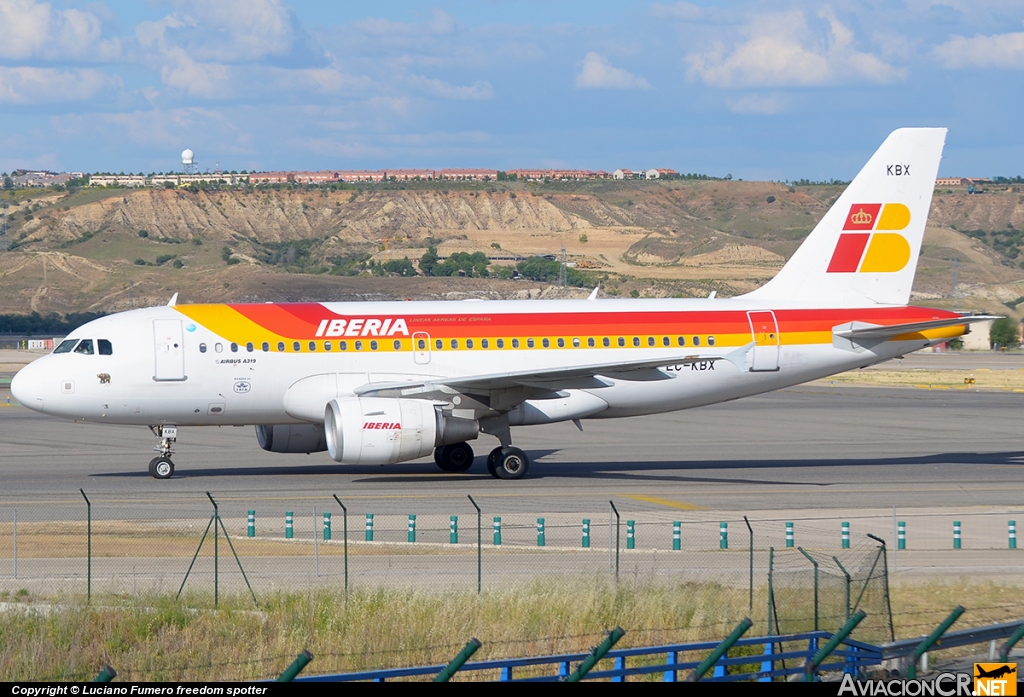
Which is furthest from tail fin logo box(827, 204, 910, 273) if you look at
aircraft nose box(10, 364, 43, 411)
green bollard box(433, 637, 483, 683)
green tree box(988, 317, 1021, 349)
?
green tree box(988, 317, 1021, 349)

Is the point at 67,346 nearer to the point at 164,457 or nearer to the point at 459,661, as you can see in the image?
the point at 164,457

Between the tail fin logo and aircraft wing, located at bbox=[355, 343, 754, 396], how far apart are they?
5164 millimetres

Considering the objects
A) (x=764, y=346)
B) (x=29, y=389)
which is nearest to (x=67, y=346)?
(x=29, y=389)

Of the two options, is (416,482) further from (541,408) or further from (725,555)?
(725,555)

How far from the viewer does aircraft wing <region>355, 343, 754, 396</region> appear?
100 feet

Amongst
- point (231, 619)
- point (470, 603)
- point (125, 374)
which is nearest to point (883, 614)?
point (470, 603)

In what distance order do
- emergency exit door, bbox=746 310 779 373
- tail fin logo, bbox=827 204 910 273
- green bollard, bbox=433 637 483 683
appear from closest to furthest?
green bollard, bbox=433 637 483 683 → emergency exit door, bbox=746 310 779 373 → tail fin logo, bbox=827 204 910 273

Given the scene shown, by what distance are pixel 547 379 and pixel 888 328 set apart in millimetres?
9306

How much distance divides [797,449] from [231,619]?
2617cm

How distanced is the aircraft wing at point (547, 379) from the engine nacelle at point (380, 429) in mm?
976

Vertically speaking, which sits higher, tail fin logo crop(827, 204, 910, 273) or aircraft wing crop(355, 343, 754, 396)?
tail fin logo crop(827, 204, 910, 273)

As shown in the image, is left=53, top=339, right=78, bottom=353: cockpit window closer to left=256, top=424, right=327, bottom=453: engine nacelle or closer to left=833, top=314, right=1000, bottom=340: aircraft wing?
left=256, top=424, right=327, bottom=453: engine nacelle

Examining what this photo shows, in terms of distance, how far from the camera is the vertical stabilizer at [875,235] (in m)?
35.0

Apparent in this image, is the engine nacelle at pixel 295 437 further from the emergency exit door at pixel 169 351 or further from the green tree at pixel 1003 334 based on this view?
the green tree at pixel 1003 334
